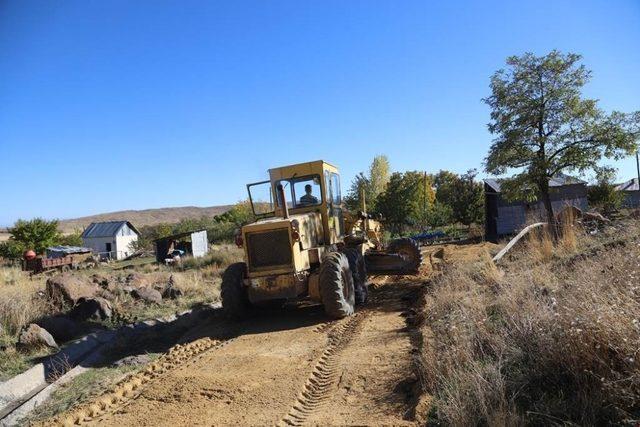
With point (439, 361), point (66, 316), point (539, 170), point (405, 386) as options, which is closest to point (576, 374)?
point (439, 361)

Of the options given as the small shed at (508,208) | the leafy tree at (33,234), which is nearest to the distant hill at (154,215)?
the leafy tree at (33,234)

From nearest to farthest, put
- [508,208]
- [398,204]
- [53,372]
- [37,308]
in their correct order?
[53,372], [37,308], [508,208], [398,204]

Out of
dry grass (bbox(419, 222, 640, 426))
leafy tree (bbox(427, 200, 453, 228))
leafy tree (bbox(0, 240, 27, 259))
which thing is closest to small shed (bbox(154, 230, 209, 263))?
leafy tree (bbox(427, 200, 453, 228))

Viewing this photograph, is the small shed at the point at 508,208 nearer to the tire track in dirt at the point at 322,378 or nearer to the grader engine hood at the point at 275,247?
the grader engine hood at the point at 275,247

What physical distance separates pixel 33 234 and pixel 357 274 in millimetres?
43675

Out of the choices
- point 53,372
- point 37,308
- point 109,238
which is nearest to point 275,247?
point 53,372

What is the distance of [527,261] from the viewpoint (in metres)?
9.66

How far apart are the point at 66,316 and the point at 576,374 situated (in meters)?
9.60

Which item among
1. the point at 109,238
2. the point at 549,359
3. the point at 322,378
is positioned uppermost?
the point at 109,238

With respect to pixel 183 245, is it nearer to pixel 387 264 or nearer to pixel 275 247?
pixel 387 264

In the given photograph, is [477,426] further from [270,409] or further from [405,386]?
[270,409]

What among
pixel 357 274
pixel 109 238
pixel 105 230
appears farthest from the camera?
pixel 105 230

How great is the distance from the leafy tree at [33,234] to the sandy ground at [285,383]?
141 ft

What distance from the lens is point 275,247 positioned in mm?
9570
